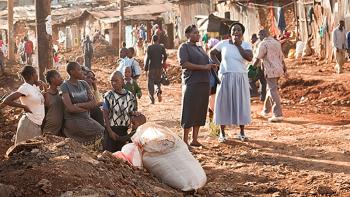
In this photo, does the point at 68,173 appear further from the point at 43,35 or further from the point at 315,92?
the point at 315,92

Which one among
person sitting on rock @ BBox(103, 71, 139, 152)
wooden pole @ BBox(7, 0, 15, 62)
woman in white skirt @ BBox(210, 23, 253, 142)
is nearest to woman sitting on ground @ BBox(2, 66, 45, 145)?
person sitting on rock @ BBox(103, 71, 139, 152)

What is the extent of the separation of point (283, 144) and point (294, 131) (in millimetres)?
980

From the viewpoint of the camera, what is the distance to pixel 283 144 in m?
7.68

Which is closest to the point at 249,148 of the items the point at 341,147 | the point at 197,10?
the point at 341,147

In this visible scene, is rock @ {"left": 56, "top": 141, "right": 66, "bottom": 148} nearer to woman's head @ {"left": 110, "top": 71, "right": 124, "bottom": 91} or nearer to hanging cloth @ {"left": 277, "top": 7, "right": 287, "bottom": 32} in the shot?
woman's head @ {"left": 110, "top": 71, "right": 124, "bottom": 91}

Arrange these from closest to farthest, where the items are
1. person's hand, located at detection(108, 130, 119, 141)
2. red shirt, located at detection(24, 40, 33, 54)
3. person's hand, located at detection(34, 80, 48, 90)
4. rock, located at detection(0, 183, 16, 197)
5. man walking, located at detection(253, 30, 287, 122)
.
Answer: rock, located at detection(0, 183, 16, 197), person's hand, located at detection(108, 130, 119, 141), person's hand, located at detection(34, 80, 48, 90), man walking, located at detection(253, 30, 287, 122), red shirt, located at detection(24, 40, 33, 54)

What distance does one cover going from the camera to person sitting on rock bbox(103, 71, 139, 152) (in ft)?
19.6

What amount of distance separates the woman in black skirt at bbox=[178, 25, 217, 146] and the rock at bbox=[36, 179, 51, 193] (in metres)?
3.35

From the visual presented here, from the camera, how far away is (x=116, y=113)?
6.00 metres

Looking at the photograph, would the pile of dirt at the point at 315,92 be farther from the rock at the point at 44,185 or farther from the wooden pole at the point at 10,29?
the wooden pole at the point at 10,29

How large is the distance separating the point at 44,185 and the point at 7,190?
0.26 meters

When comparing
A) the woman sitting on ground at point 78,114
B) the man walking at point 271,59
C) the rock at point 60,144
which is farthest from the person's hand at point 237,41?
the rock at point 60,144

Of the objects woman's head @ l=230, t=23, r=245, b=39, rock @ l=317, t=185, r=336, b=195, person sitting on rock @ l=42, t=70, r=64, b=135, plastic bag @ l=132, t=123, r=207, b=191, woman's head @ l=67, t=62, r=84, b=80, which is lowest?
rock @ l=317, t=185, r=336, b=195

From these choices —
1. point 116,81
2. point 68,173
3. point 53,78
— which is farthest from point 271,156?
point 68,173
